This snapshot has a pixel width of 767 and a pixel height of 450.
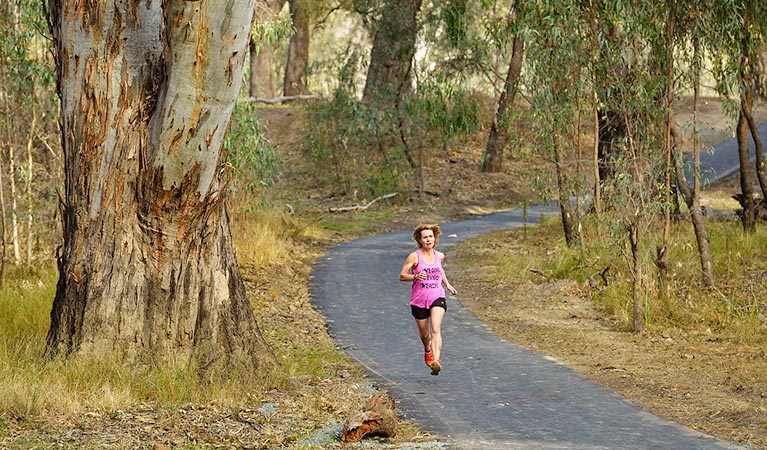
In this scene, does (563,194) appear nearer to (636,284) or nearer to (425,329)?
(636,284)

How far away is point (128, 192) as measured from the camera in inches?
352

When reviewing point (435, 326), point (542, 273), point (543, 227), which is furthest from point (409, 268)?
point (543, 227)

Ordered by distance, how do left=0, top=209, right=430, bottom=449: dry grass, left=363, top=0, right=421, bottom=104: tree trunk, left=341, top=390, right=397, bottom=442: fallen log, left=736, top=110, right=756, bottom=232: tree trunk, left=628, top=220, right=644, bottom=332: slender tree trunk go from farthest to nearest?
left=363, top=0, right=421, bottom=104: tree trunk → left=736, top=110, right=756, bottom=232: tree trunk → left=628, top=220, right=644, bottom=332: slender tree trunk → left=341, top=390, right=397, bottom=442: fallen log → left=0, top=209, right=430, bottom=449: dry grass

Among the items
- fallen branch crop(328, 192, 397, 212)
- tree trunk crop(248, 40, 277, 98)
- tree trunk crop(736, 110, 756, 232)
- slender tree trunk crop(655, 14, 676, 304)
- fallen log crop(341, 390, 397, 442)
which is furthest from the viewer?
tree trunk crop(248, 40, 277, 98)

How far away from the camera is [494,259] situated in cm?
1862

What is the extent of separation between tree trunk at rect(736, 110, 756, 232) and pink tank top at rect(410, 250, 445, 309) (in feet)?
33.5

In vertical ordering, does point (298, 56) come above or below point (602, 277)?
above

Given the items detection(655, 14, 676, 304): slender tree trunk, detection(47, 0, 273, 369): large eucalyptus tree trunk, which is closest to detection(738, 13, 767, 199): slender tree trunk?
detection(655, 14, 676, 304): slender tree trunk

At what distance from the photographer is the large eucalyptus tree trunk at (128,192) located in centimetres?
880

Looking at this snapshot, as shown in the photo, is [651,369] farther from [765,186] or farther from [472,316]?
[765,186]

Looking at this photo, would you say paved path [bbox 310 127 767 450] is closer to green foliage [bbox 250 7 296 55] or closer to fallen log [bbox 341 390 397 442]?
fallen log [bbox 341 390 397 442]

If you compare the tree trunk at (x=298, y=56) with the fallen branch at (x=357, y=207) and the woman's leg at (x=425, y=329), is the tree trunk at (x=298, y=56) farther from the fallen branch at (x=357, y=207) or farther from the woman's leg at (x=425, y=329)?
the woman's leg at (x=425, y=329)

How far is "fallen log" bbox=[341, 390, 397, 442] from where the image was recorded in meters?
7.74

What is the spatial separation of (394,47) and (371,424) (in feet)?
70.4
